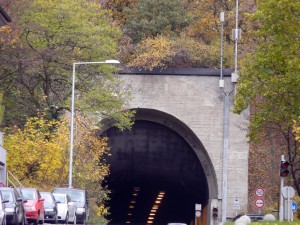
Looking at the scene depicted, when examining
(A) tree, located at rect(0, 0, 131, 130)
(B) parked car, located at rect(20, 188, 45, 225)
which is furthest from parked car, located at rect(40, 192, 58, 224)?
(A) tree, located at rect(0, 0, 131, 130)

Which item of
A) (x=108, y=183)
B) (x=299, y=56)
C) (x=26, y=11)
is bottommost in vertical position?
(x=108, y=183)

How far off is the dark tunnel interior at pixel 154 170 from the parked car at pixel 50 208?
2402 cm

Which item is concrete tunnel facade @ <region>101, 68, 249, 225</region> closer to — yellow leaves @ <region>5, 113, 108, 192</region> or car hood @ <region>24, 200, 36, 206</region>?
yellow leaves @ <region>5, 113, 108, 192</region>

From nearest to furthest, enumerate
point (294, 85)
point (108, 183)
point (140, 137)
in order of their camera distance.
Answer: point (294, 85) < point (140, 137) < point (108, 183)

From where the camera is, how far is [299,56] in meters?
→ 37.3

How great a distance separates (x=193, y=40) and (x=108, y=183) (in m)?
15.7

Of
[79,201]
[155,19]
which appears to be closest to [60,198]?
[79,201]

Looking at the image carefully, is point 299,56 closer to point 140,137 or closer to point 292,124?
point 292,124

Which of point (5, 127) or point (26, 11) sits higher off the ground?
point (26, 11)

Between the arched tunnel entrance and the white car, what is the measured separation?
2187cm

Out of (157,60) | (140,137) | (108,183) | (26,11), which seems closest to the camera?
(26,11)

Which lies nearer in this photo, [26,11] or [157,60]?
[26,11]

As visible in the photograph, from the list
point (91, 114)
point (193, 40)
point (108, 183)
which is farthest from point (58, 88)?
point (108, 183)

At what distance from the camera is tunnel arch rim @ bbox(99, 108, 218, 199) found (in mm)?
61406
